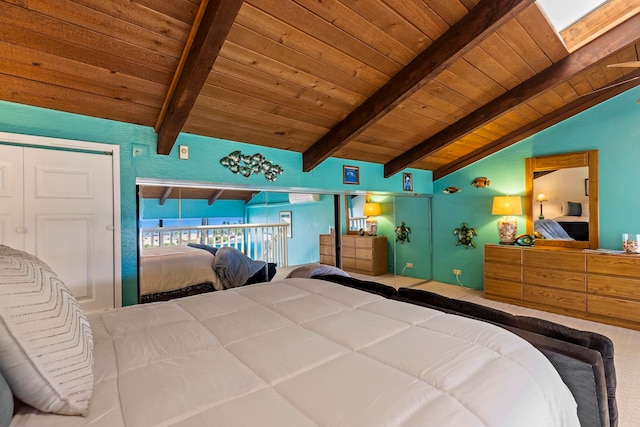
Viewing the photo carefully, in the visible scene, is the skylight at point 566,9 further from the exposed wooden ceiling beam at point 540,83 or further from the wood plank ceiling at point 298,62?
the exposed wooden ceiling beam at point 540,83

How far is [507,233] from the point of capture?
425 cm

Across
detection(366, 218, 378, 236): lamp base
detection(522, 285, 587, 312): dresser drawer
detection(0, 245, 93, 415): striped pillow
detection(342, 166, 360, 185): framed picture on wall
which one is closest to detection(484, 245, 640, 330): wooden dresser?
detection(522, 285, 587, 312): dresser drawer

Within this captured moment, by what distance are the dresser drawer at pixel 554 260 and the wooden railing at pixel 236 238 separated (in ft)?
10.2

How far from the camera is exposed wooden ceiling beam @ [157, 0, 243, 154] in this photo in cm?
157

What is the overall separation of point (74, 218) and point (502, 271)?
4.75 meters

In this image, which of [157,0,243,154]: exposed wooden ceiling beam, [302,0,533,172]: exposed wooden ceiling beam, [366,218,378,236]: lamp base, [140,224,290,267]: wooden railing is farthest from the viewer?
[366,218,378,236]: lamp base

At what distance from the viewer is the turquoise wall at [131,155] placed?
204 centimetres

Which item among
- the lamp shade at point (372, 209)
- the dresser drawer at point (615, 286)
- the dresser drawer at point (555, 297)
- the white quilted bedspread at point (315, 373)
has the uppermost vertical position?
the lamp shade at point (372, 209)

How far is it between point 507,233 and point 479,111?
6.34ft

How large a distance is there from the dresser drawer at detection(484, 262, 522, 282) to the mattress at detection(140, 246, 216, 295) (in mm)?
3664

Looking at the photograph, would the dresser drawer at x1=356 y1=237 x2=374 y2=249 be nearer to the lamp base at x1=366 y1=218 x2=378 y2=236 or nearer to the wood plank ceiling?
the lamp base at x1=366 y1=218 x2=378 y2=236

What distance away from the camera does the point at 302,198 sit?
12.0 feet

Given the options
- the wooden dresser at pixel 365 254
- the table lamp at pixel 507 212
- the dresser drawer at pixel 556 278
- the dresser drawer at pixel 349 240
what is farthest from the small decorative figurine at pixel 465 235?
the dresser drawer at pixel 349 240

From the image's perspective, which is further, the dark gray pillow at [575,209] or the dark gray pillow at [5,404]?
the dark gray pillow at [575,209]
